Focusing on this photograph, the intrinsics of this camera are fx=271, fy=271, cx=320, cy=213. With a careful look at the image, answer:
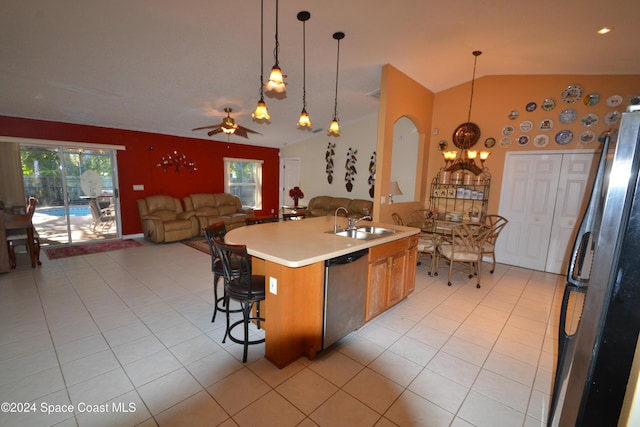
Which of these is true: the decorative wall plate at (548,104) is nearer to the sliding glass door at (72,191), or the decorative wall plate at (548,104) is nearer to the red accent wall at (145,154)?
the red accent wall at (145,154)

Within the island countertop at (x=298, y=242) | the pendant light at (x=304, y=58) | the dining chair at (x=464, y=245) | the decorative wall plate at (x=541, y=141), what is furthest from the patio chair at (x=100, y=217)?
the decorative wall plate at (x=541, y=141)

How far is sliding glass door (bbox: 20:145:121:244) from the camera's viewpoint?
5176 mm

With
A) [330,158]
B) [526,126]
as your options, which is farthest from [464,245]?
[330,158]

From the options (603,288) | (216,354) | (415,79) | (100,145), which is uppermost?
(415,79)

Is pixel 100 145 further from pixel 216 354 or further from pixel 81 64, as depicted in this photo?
pixel 216 354

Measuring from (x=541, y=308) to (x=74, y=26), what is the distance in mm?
6010

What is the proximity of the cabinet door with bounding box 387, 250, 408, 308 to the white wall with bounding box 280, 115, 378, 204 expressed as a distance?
425 cm

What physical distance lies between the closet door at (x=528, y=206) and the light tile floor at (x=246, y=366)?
1456mm

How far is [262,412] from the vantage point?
1.72 meters

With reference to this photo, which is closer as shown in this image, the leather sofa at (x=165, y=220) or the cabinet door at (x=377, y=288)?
the cabinet door at (x=377, y=288)

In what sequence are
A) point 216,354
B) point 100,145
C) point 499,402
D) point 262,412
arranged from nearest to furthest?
1. point 262,412
2. point 499,402
3. point 216,354
4. point 100,145

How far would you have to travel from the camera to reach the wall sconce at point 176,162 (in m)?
6.68

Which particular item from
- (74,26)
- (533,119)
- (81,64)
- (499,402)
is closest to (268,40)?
(74,26)

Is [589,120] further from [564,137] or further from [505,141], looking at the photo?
[505,141]
